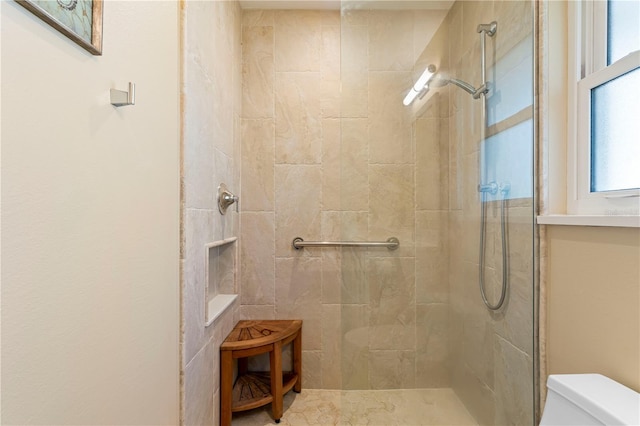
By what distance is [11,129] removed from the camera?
20.2 inches

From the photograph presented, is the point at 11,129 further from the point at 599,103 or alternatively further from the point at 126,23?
the point at 599,103

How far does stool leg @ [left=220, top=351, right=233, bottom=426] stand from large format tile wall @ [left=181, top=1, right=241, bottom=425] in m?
0.04

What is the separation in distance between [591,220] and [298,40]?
1.91 m

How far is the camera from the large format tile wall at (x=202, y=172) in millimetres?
1202

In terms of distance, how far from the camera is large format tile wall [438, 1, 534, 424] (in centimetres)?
128

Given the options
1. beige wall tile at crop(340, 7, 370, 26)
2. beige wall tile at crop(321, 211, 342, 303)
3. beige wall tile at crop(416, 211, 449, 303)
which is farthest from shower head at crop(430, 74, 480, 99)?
beige wall tile at crop(321, 211, 342, 303)

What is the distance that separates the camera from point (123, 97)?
0.78 meters

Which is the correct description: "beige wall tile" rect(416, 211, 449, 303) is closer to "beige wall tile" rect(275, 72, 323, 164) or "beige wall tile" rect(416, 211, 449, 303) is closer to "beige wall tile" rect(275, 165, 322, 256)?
"beige wall tile" rect(275, 165, 322, 256)

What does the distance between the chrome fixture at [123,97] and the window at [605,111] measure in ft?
4.70

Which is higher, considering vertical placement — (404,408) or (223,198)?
(223,198)

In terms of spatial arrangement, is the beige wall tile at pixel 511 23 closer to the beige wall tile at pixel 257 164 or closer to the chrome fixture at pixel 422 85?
the chrome fixture at pixel 422 85

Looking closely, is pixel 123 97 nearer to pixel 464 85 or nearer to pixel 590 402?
pixel 464 85

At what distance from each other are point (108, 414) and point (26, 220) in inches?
20.6

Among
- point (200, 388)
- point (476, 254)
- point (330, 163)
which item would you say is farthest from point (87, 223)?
point (330, 163)
